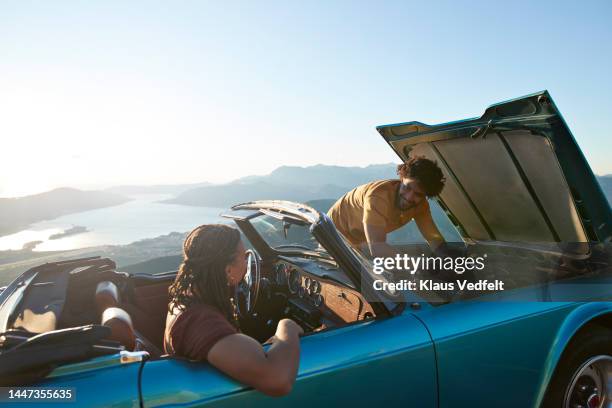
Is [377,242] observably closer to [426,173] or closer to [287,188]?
[426,173]

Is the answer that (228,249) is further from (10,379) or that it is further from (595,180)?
(595,180)

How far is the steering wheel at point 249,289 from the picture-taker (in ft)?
8.00

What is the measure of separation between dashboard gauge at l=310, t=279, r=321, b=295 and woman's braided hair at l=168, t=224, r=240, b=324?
1.02 metres

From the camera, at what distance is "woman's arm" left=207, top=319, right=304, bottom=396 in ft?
4.47

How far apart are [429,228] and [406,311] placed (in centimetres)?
146

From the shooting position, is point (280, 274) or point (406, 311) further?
point (280, 274)

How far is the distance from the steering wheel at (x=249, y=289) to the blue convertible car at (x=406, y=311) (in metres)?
0.01

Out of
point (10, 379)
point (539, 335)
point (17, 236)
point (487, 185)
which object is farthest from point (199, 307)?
point (17, 236)

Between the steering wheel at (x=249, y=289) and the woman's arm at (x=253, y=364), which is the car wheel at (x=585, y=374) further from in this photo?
the steering wheel at (x=249, y=289)

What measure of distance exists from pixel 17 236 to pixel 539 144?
45673 millimetres

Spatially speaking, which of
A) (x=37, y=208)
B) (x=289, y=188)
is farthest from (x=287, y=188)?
(x=37, y=208)

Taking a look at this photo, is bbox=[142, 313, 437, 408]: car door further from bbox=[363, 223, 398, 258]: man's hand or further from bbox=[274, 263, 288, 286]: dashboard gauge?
bbox=[274, 263, 288, 286]: dashboard gauge

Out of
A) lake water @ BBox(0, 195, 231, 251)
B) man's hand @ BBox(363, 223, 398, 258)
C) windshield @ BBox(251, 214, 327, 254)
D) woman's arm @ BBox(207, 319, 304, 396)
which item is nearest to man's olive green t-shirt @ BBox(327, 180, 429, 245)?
man's hand @ BBox(363, 223, 398, 258)

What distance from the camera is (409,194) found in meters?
2.88
